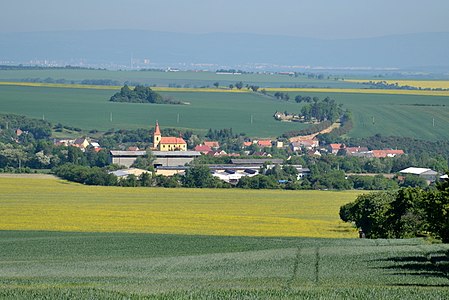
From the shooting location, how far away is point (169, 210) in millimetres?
54781

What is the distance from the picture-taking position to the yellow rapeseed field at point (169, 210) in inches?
1826

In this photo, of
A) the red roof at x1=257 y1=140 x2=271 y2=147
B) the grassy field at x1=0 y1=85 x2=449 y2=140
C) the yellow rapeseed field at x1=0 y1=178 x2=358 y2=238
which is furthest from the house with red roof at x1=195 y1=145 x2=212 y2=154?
the yellow rapeseed field at x1=0 y1=178 x2=358 y2=238

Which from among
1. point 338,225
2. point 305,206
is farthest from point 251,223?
point 305,206

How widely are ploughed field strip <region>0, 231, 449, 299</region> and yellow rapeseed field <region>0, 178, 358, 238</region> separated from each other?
4.38 metres

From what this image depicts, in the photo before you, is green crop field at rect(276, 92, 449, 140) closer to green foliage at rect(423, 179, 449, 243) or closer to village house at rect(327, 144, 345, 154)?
village house at rect(327, 144, 345, 154)

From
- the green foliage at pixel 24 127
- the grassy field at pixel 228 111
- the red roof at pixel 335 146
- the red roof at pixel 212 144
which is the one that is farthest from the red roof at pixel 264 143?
the green foliage at pixel 24 127

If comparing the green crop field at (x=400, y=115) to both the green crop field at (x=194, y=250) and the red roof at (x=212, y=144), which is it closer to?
the red roof at (x=212, y=144)

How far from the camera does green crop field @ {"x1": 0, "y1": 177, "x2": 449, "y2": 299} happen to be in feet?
68.3

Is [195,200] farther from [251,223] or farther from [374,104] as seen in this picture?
[374,104]

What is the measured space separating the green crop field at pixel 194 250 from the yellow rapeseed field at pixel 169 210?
59 mm

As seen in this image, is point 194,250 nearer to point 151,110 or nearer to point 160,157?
point 160,157

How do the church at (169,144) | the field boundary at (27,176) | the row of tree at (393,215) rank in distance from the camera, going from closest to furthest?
the row of tree at (393,215)
the field boundary at (27,176)
the church at (169,144)

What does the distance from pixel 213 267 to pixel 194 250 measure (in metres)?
7.74

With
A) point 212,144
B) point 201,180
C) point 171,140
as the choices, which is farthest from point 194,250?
point 212,144
